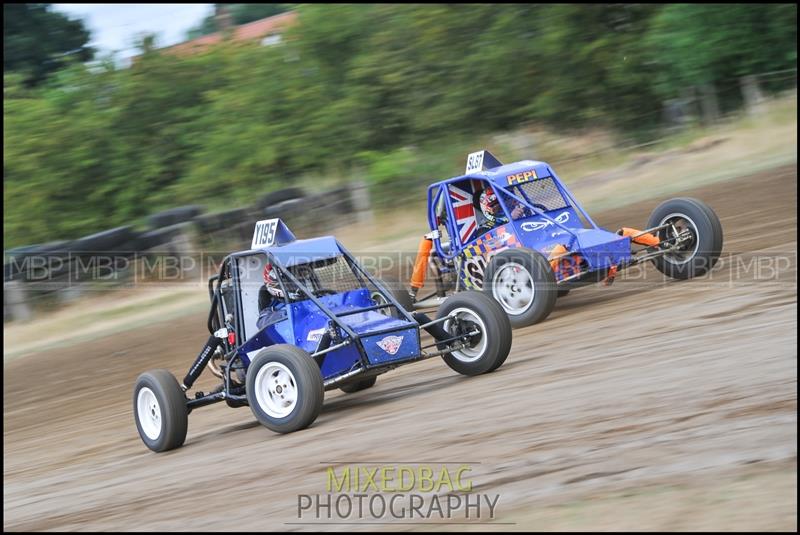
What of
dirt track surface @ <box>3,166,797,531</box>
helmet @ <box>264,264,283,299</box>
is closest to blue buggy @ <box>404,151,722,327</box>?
dirt track surface @ <box>3,166,797,531</box>

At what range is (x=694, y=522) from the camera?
4.11 m

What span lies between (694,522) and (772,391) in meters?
1.83

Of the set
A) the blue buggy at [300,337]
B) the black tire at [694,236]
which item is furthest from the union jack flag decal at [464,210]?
the blue buggy at [300,337]

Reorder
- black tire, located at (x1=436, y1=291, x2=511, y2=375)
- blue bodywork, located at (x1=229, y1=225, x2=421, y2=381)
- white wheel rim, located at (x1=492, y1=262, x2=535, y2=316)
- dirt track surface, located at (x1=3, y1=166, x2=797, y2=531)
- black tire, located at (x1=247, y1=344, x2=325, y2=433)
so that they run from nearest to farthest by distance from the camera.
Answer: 1. dirt track surface, located at (x1=3, y1=166, x2=797, y2=531)
2. black tire, located at (x1=247, y1=344, x2=325, y2=433)
3. blue bodywork, located at (x1=229, y1=225, x2=421, y2=381)
4. black tire, located at (x1=436, y1=291, x2=511, y2=375)
5. white wheel rim, located at (x1=492, y1=262, x2=535, y2=316)

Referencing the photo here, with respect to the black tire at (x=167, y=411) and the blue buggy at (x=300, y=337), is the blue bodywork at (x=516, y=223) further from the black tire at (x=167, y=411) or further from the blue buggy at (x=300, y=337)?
the black tire at (x=167, y=411)

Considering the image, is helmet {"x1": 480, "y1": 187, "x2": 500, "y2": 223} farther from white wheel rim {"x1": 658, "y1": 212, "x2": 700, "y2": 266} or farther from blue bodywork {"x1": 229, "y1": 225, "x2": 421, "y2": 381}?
blue bodywork {"x1": 229, "y1": 225, "x2": 421, "y2": 381}

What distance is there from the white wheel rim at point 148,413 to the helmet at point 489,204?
167 inches

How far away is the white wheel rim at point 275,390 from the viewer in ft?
22.5

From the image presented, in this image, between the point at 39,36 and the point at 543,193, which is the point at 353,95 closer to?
the point at 39,36

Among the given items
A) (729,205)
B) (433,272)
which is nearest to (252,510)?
(433,272)

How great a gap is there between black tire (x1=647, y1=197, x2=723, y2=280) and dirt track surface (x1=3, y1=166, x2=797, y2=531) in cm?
22

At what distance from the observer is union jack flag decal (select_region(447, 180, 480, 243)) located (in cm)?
1066

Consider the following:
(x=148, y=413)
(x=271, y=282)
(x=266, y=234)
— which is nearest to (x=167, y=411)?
(x=148, y=413)

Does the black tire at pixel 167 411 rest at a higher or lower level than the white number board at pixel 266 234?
lower
